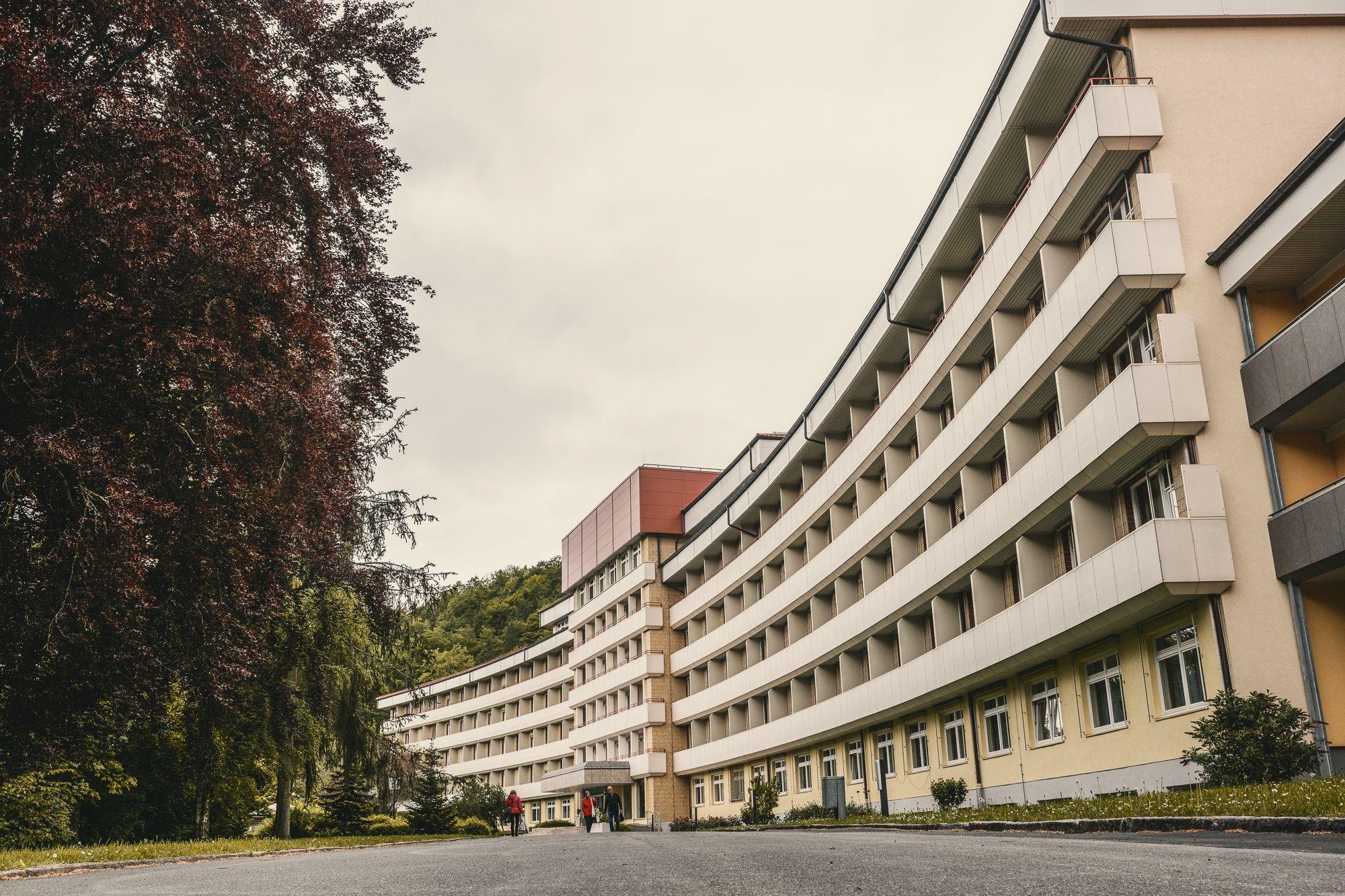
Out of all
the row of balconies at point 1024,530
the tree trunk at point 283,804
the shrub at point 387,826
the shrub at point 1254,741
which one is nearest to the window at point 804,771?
the row of balconies at point 1024,530

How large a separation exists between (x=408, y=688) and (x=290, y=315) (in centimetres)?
1754

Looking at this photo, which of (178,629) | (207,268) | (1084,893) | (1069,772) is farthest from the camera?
(1069,772)

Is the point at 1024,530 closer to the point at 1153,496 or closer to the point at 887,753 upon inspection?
the point at 1153,496

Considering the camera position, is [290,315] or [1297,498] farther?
[1297,498]

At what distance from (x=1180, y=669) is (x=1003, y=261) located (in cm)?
1039

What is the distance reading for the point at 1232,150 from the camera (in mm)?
21406

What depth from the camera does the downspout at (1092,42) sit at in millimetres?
21891

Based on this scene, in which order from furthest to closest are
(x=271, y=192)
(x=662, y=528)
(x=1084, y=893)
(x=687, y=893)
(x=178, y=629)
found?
(x=662, y=528), (x=271, y=192), (x=178, y=629), (x=687, y=893), (x=1084, y=893)

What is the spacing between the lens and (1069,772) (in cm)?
2417

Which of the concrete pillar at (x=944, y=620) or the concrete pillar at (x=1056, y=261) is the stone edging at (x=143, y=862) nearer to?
the concrete pillar at (x=944, y=620)

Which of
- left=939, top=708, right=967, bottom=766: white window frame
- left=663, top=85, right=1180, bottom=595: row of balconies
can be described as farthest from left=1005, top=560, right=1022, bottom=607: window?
left=663, top=85, right=1180, bottom=595: row of balconies

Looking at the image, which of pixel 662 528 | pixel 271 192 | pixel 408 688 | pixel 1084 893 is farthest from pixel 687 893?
pixel 662 528

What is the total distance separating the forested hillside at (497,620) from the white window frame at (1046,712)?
87732mm

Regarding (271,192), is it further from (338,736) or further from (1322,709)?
(338,736)
